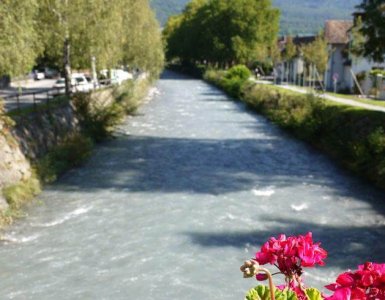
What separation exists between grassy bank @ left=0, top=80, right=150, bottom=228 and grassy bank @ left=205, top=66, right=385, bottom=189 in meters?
11.0

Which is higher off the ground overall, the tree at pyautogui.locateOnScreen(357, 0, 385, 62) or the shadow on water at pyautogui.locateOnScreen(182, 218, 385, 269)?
the tree at pyautogui.locateOnScreen(357, 0, 385, 62)

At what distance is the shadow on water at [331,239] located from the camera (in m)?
12.9

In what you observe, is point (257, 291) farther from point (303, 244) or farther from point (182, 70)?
point (182, 70)

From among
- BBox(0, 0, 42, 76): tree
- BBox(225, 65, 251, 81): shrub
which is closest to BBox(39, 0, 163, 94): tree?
BBox(0, 0, 42, 76): tree

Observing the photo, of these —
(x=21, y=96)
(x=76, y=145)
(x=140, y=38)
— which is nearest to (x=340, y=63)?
(x=140, y=38)

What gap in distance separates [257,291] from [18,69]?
15.7 metres

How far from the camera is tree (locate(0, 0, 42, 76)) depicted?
1620 centimetres

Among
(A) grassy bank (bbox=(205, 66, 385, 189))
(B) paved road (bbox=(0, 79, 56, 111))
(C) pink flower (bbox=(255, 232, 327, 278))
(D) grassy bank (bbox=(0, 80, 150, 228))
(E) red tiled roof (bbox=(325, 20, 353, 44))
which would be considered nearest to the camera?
(C) pink flower (bbox=(255, 232, 327, 278))

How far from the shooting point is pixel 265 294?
12.2ft

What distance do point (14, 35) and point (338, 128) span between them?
16158 millimetres

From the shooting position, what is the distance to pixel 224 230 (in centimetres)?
1465

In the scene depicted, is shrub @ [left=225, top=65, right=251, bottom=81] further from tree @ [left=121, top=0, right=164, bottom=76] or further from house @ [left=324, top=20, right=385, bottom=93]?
tree @ [left=121, top=0, right=164, bottom=76]

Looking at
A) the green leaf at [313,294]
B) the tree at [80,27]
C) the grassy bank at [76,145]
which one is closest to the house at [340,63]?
the grassy bank at [76,145]

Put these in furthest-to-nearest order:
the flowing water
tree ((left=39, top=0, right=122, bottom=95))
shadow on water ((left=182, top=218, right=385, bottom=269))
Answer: tree ((left=39, top=0, right=122, bottom=95)) → shadow on water ((left=182, top=218, right=385, bottom=269)) → the flowing water
